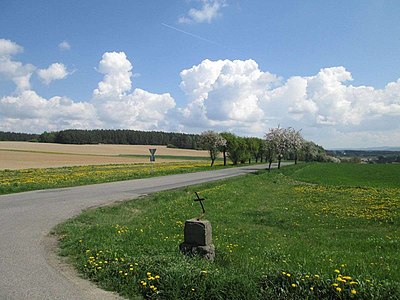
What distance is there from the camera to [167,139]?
518 feet

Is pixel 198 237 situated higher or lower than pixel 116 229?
higher

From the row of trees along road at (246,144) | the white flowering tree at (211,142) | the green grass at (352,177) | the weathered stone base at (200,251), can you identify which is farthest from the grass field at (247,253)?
the white flowering tree at (211,142)

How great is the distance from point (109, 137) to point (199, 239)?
145 meters

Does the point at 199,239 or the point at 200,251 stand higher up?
the point at 199,239

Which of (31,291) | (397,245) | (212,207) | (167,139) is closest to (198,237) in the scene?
(31,291)

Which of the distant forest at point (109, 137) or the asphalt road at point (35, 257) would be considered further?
the distant forest at point (109, 137)

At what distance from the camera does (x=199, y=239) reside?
6.98 metres

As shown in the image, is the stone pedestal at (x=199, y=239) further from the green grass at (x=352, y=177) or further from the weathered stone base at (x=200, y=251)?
the green grass at (x=352, y=177)

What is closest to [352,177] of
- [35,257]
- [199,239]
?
[199,239]

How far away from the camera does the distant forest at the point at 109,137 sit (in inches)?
5364

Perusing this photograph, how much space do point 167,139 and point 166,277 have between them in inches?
6020

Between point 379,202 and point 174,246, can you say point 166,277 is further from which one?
point 379,202

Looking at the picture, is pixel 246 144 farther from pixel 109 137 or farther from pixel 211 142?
pixel 109 137

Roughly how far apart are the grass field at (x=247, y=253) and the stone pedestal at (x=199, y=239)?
352 millimetres
